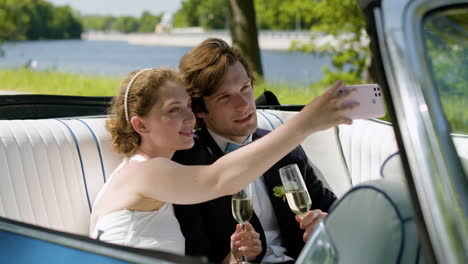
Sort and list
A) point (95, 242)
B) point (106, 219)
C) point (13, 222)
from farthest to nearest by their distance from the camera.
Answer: point (106, 219) → point (13, 222) → point (95, 242)

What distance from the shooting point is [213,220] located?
254 centimetres

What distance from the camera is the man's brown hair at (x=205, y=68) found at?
2.58m

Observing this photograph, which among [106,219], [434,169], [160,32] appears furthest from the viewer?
[160,32]

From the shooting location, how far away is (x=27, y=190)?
2639 mm

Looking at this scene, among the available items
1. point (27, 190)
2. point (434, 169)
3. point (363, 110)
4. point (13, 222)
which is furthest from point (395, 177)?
point (27, 190)

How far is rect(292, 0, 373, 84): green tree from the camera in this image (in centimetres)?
1152

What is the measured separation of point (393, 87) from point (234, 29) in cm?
928

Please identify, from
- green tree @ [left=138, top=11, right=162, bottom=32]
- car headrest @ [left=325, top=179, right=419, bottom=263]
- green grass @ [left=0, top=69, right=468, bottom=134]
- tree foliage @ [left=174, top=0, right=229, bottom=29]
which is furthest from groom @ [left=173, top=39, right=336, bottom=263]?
green tree @ [left=138, top=11, right=162, bottom=32]

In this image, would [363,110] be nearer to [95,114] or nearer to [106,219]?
[106,219]

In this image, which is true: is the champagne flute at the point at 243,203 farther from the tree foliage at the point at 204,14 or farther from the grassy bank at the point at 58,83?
the tree foliage at the point at 204,14

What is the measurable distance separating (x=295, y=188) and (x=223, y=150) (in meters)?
0.49

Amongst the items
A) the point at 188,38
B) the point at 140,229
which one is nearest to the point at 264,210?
the point at 140,229

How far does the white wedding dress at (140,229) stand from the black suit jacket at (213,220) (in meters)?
0.15

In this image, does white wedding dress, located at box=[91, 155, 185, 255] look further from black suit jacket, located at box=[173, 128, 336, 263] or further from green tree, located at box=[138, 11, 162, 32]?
green tree, located at box=[138, 11, 162, 32]
